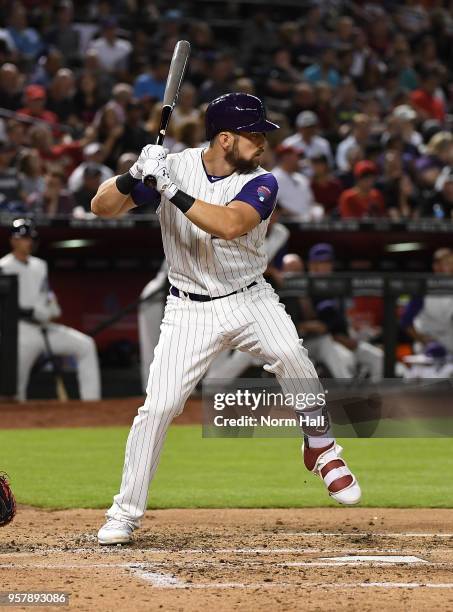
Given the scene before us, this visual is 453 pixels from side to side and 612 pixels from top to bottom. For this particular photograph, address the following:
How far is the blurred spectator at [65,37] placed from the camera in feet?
50.7

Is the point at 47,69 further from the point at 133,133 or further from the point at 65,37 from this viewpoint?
the point at 133,133

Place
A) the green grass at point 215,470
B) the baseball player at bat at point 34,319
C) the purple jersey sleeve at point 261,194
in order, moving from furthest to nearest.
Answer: the baseball player at bat at point 34,319
the green grass at point 215,470
the purple jersey sleeve at point 261,194

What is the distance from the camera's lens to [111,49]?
50.9 ft

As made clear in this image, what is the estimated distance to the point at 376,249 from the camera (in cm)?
1306

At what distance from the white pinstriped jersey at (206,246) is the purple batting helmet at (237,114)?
7.9 inches

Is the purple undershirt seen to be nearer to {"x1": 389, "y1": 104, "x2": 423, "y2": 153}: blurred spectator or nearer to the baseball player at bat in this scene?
the baseball player at bat

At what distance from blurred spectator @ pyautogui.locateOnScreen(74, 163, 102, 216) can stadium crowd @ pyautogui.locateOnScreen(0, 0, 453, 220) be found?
1 centimetres

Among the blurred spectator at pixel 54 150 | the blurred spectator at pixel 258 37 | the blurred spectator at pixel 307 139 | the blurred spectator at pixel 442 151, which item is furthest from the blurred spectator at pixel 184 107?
the blurred spectator at pixel 258 37

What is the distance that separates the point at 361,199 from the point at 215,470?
5649mm

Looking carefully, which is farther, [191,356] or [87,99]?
[87,99]

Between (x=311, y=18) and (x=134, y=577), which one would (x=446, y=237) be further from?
(x=134, y=577)

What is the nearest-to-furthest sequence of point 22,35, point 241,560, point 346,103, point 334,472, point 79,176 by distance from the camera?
point 241,560
point 334,472
point 79,176
point 22,35
point 346,103

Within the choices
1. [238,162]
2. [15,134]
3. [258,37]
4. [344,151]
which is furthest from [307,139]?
[238,162]

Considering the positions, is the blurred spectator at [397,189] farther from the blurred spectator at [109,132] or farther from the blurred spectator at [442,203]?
the blurred spectator at [109,132]
